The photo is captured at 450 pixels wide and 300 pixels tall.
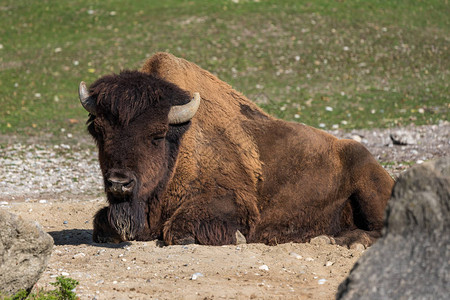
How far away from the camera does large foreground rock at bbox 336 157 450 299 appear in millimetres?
3281

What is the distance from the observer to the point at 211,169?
303 inches

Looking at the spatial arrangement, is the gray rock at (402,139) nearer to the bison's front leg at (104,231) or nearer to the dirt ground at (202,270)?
the dirt ground at (202,270)

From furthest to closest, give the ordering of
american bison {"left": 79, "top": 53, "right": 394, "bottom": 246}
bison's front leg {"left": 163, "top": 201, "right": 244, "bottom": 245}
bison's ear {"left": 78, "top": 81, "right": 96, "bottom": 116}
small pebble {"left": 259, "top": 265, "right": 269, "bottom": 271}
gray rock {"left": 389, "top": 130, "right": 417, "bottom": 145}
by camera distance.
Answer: gray rock {"left": 389, "top": 130, "right": 417, "bottom": 145}
bison's front leg {"left": 163, "top": 201, "right": 244, "bottom": 245}
bison's ear {"left": 78, "top": 81, "right": 96, "bottom": 116}
american bison {"left": 79, "top": 53, "right": 394, "bottom": 246}
small pebble {"left": 259, "top": 265, "right": 269, "bottom": 271}

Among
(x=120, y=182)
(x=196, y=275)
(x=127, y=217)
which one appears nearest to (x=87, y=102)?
(x=120, y=182)

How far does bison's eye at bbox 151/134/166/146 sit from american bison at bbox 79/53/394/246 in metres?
0.02

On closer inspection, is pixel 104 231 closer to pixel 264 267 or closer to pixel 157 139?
pixel 157 139

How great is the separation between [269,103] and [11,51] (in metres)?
10.2

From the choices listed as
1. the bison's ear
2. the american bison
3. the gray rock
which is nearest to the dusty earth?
the american bison

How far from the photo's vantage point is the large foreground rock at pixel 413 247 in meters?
3.28

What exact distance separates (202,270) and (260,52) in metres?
17.9

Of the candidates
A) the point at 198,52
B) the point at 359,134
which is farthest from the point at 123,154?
the point at 198,52

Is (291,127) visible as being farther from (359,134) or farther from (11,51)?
(11,51)

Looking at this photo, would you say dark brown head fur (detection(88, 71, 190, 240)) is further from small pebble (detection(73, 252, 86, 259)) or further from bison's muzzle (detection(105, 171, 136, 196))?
small pebble (detection(73, 252, 86, 259))

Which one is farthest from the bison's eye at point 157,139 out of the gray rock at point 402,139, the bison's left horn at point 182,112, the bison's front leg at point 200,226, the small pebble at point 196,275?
the gray rock at point 402,139
